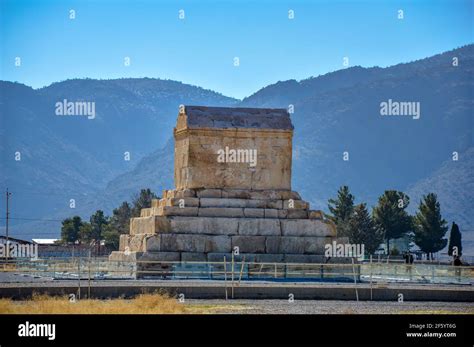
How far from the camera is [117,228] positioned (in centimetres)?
10312

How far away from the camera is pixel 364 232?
296ft

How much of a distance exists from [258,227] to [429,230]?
173ft

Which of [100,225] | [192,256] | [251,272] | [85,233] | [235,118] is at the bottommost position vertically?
[251,272]

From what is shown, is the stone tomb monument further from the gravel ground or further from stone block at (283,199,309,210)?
the gravel ground

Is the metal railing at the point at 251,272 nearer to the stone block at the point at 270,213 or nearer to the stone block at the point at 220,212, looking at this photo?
the stone block at the point at 220,212

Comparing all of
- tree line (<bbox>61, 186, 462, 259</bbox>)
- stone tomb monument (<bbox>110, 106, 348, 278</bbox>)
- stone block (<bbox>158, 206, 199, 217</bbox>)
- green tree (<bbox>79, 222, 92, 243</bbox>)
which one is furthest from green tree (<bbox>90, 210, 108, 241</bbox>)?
stone block (<bbox>158, 206, 199, 217</bbox>)

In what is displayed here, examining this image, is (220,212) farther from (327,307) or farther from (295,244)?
(327,307)

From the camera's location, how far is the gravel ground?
84.9ft

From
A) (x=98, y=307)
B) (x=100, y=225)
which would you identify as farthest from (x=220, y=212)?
(x=100, y=225)
